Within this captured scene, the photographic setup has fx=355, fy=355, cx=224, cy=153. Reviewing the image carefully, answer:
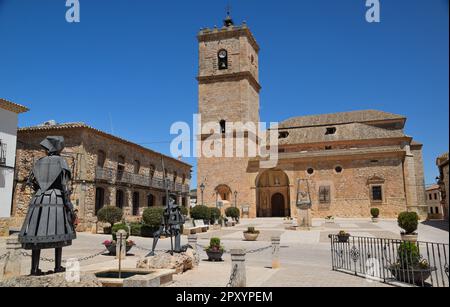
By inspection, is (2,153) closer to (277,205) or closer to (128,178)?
(128,178)

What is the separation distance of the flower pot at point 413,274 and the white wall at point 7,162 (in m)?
17.6

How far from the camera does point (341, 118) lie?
40.8 meters

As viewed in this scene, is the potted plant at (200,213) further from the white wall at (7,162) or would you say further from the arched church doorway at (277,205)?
the arched church doorway at (277,205)

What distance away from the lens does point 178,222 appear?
364 inches

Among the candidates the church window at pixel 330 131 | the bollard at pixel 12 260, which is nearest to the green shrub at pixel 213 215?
the bollard at pixel 12 260

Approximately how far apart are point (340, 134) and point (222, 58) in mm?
14942

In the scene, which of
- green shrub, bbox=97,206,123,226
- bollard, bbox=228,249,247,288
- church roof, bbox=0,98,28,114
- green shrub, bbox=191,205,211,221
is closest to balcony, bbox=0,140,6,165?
church roof, bbox=0,98,28,114

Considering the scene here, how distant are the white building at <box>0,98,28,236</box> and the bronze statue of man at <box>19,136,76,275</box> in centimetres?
1413

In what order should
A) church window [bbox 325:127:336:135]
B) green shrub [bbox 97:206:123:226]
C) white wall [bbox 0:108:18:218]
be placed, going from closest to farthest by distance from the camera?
white wall [bbox 0:108:18:218]
green shrub [bbox 97:206:123:226]
church window [bbox 325:127:336:135]

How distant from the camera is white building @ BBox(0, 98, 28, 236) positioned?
1728 centimetres

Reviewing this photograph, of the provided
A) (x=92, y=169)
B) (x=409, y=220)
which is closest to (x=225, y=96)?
(x=92, y=169)

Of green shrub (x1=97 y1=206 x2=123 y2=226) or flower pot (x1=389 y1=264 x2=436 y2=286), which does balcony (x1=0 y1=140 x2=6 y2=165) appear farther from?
flower pot (x1=389 y1=264 x2=436 y2=286)

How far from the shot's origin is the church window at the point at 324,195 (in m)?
33.3
